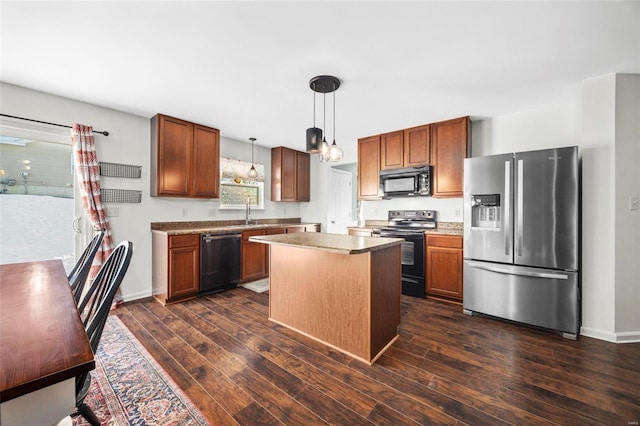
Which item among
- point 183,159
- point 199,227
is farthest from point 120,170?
point 199,227

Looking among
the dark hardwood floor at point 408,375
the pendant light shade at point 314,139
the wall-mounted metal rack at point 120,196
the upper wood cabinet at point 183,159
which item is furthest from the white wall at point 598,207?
the wall-mounted metal rack at point 120,196

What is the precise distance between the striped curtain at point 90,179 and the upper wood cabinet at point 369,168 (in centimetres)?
348

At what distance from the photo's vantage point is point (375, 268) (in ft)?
7.07

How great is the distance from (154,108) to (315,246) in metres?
2.78

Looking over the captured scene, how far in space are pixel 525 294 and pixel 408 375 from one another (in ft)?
5.29

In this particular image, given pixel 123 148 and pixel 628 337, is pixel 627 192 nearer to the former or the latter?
pixel 628 337

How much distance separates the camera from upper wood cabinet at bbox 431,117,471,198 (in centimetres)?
358

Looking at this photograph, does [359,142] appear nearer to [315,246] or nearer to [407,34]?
[407,34]

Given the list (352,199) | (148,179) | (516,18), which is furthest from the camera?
(352,199)

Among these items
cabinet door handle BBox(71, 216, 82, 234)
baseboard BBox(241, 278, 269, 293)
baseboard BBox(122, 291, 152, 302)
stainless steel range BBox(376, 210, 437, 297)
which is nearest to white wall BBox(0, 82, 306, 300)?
baseboard BBox(122, 291, 152, 302)

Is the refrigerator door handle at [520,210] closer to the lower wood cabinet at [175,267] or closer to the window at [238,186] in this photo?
the lower wood cabinet at [175,267]

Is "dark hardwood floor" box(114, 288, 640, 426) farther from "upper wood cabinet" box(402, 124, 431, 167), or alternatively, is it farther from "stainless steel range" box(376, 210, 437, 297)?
"upper wood cabinet" box(402, 124, 431, 167)

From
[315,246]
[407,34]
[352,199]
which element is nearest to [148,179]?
[315,246]

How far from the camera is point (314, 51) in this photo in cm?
217
